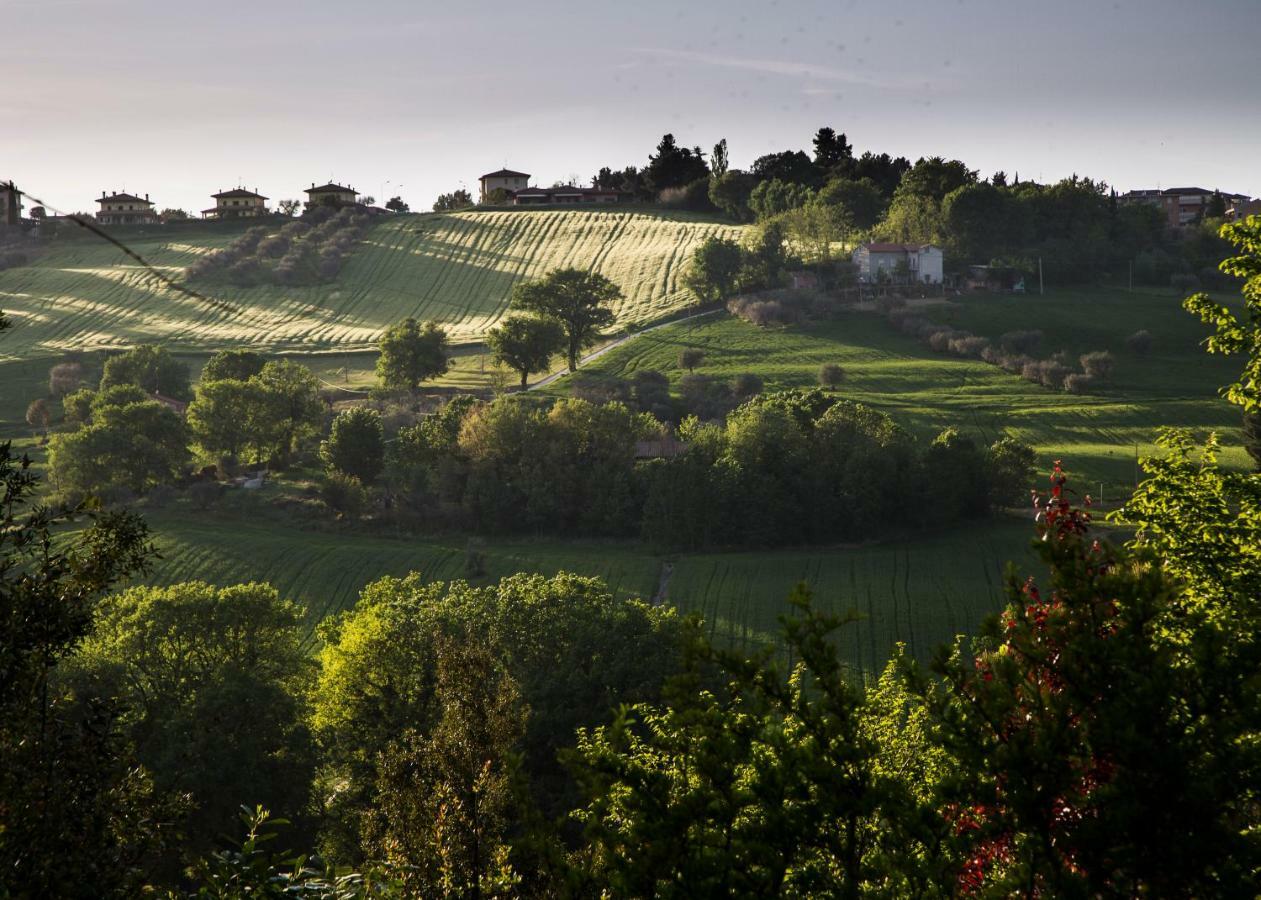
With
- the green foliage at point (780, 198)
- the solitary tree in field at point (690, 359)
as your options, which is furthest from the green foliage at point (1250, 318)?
the green foliage at point (780, 198)

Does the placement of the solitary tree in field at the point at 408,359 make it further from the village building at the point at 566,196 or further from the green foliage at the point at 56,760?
the green foliage at the point at 56,760

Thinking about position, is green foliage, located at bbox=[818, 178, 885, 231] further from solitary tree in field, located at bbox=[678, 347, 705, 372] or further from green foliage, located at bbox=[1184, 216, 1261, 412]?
green foliage, located at bbox=[1184, 216, 1261, 412]

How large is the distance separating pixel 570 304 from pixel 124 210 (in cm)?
10241

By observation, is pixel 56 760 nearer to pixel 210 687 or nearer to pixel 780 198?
pixel 210 687

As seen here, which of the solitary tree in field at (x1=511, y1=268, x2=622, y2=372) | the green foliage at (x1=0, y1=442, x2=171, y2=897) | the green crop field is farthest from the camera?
the solitary tree in field at (x1=511, y1=268, x2=622, y2=372)

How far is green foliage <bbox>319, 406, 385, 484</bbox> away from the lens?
74625 millimetres

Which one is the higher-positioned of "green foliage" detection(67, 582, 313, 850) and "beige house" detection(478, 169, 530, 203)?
"beige house" detection(478, 169, 530, 203)

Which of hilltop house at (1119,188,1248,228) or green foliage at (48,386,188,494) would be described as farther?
hilltop house at (1119,188,1248,228)

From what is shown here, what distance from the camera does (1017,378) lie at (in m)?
90.4

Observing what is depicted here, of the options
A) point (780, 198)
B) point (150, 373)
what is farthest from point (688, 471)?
point (780, 198)

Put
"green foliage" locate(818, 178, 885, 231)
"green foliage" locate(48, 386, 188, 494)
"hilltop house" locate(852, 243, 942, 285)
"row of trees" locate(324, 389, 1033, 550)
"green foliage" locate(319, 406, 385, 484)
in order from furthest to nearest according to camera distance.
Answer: "green foliage" locate(818, 178, 885, 231), "hilltop house" locate(852, 243, 942, 285), "green foliage" locate(319, 406, 385, 484), "green foliage" locate(48, 386, 188, 494), "row of trees" locate(324, 389, 1033, 550)

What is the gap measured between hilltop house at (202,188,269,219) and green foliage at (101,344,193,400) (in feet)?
268

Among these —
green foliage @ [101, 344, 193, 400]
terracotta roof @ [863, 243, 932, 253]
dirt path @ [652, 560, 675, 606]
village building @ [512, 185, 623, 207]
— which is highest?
village building @ [512, 185, 623, 207]

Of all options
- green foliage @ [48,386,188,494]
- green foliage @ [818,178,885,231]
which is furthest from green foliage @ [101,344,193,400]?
green foliage @ [818,178,885,231]
